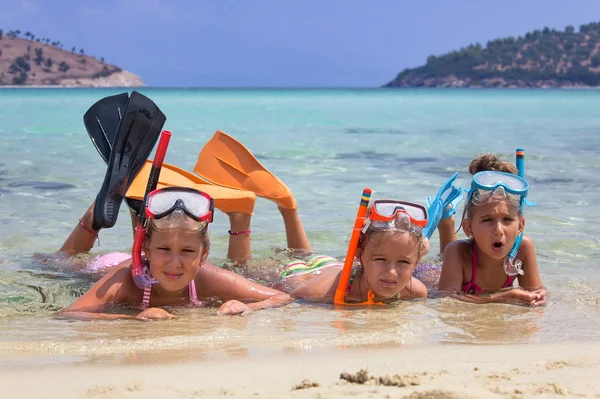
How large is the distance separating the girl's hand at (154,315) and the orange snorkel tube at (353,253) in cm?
92

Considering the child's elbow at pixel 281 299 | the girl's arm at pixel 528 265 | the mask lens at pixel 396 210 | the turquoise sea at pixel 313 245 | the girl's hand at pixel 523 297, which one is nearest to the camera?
the turquoise sea at pixel 313 245

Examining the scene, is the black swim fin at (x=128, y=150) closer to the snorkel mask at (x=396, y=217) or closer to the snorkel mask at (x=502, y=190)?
the snorkel mask at (x=396, y=217)

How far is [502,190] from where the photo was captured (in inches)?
173

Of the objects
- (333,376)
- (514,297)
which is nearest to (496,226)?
(514,297)

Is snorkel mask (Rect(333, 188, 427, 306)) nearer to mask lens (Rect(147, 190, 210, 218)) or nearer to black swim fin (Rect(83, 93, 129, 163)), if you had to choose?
mask lens (Rect(147, 190, 210, 218))

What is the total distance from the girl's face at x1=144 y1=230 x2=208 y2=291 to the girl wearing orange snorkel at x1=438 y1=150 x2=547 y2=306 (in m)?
1.59

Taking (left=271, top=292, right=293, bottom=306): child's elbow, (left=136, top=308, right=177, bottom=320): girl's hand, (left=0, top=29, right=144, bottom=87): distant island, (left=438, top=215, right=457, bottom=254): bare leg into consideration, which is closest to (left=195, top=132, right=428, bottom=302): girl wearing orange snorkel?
(left=271, top=292, right=293, bottom=306): child's elbow

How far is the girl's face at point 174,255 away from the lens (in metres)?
3.83

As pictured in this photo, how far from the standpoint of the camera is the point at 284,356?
3.15m

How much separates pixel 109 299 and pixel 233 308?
64 cm

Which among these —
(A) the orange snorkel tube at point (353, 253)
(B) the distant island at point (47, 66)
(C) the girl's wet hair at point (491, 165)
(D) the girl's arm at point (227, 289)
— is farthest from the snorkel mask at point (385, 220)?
(B) the distant island at point (47, 66)

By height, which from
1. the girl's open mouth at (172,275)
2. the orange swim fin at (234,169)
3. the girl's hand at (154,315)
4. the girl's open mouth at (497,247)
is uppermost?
the orange swim fin at (234,169)

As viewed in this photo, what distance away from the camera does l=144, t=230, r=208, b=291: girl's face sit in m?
3.83

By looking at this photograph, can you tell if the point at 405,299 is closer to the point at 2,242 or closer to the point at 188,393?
the point at 188,393
